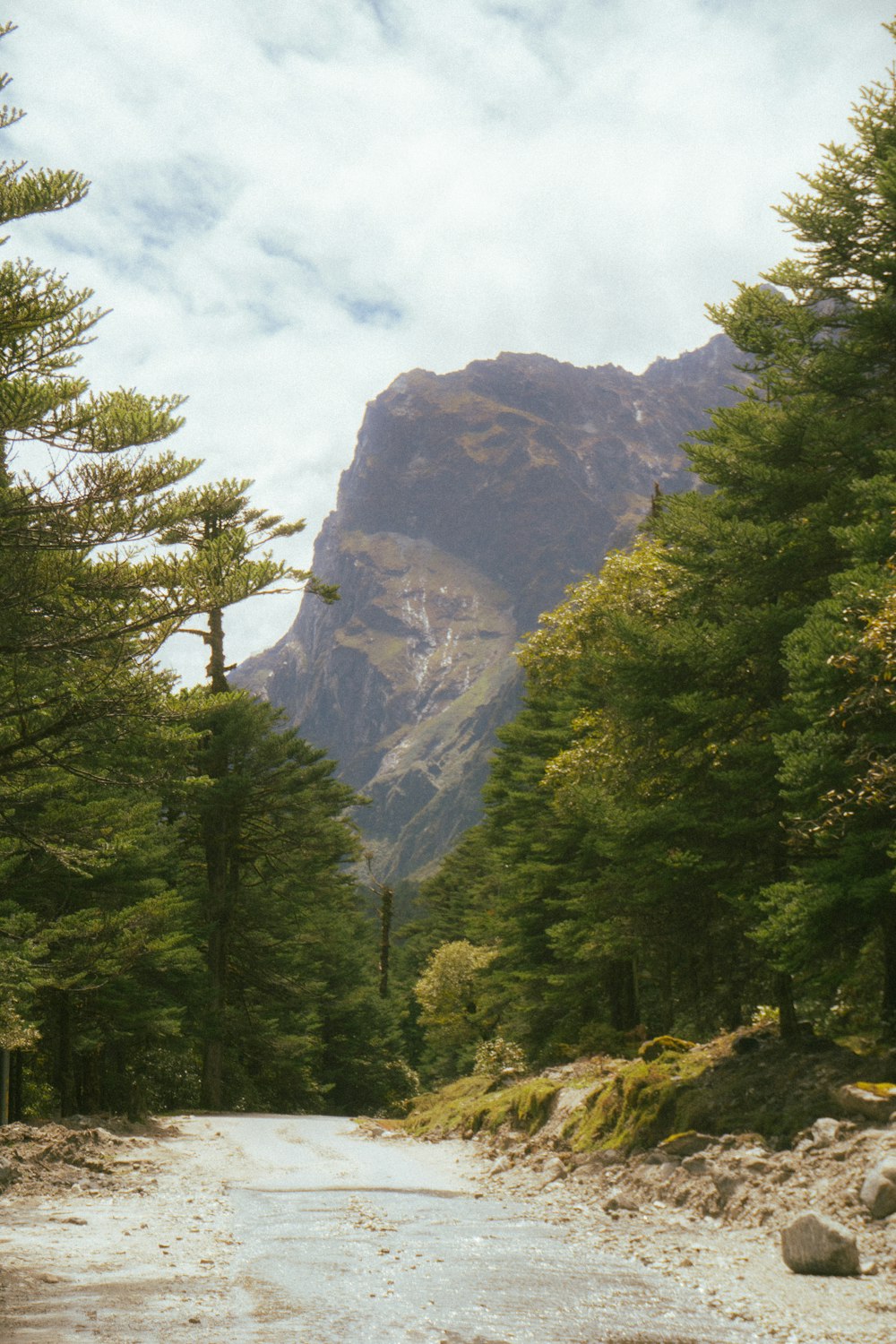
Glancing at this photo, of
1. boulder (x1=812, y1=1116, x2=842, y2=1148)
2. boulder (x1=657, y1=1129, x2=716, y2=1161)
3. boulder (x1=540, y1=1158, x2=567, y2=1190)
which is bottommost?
boulder (x1=540, y1=1158, x2=567, y2=1190)

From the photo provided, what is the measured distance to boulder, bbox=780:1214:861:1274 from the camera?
278 inches

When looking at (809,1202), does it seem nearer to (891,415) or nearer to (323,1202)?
(323,1202)

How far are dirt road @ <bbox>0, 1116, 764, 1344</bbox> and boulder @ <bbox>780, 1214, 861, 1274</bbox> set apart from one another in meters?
0.94

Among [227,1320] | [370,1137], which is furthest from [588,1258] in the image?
[370,1137]

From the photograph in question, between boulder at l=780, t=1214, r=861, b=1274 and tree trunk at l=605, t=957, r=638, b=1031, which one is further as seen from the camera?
tree trunk at l=605, t=957, r=638, b=1031

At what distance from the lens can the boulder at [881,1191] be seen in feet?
26.3

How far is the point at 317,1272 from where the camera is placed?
7.42 metres

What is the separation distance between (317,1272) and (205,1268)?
82 cm

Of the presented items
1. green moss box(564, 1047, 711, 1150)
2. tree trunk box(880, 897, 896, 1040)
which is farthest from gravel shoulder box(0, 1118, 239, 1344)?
tree trunk box(880, 897, 896, 1040)

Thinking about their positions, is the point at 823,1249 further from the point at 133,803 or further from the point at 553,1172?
the point at 133,803

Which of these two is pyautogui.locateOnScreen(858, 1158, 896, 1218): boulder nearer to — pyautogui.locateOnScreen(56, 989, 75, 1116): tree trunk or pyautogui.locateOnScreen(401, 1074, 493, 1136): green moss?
pyautogui.locateOnScreen(401, 1074, 493, 1136): green moss

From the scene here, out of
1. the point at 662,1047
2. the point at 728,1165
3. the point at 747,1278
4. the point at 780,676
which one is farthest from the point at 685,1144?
the point at 780,676

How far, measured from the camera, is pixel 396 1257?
7961 millimetres

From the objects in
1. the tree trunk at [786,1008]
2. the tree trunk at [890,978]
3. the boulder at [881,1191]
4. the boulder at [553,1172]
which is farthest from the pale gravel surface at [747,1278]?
the tree trunk at [786,1008]
